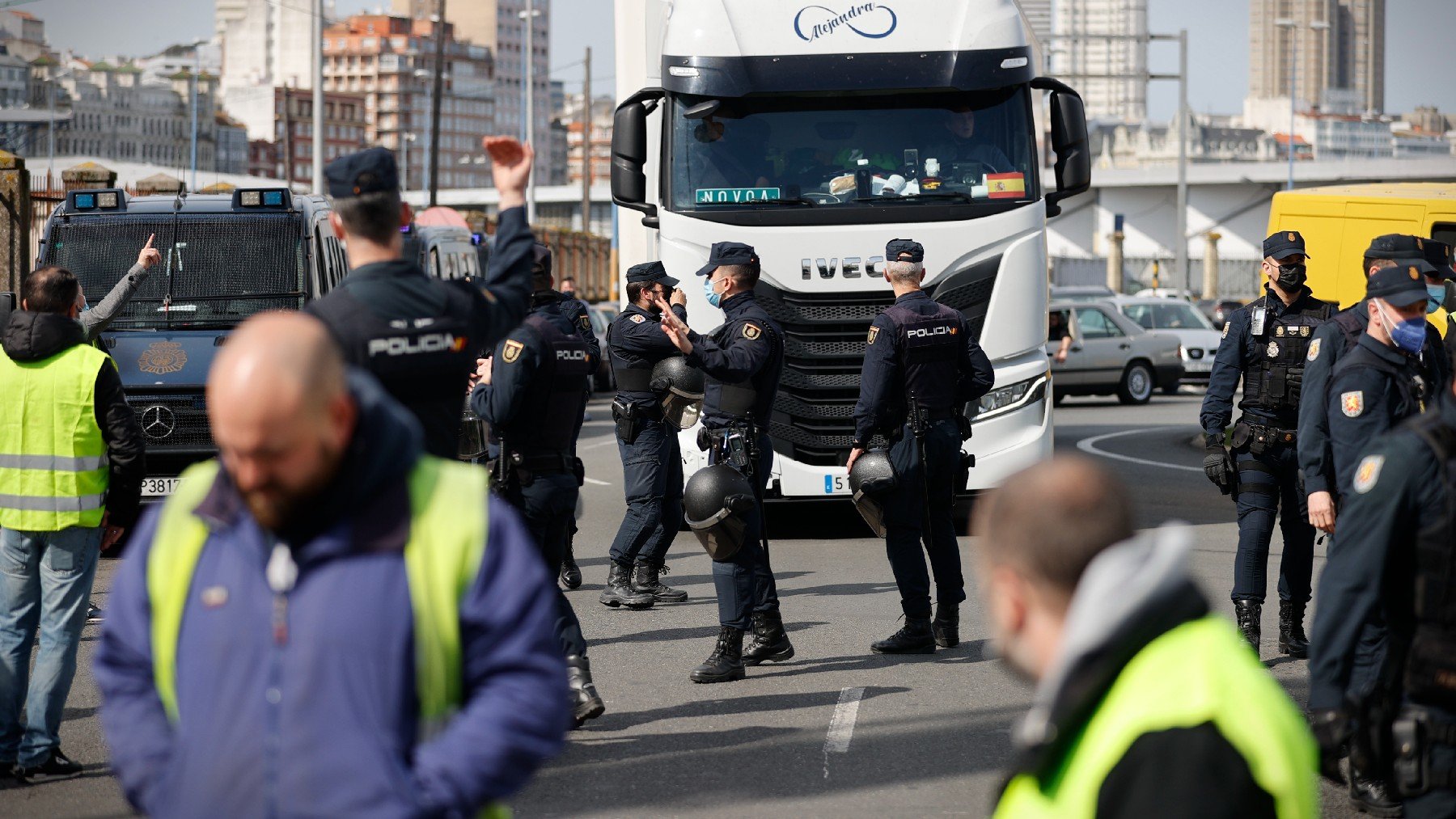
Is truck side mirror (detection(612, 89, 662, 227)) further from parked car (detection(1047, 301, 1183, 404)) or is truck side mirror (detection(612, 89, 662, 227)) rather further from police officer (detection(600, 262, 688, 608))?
parked car (detection(1047, 301, 1183, 404))

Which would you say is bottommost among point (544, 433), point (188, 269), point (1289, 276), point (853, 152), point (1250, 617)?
point (1250, 617)

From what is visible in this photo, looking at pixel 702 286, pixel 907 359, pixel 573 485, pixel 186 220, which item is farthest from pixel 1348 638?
pixel 186 220

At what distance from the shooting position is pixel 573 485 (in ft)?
21.6

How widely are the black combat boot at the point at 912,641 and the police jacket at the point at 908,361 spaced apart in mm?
907

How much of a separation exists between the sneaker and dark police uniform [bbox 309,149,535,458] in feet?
8.06

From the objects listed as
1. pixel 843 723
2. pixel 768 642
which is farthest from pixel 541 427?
pixel 768 642

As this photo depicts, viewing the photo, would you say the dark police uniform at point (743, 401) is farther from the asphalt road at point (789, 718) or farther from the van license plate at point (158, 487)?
the van license plate at point (158, 487)

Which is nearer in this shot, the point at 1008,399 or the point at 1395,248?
the point at 1395,248

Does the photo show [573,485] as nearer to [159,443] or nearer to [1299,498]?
[1299,498]

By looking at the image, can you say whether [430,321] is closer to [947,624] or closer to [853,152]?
[947,624]

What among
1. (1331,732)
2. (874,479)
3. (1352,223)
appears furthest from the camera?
(1352,223)

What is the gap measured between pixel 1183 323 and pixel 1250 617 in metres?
22.0

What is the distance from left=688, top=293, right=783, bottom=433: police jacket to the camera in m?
7.46

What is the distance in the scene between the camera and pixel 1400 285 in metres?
5.53
